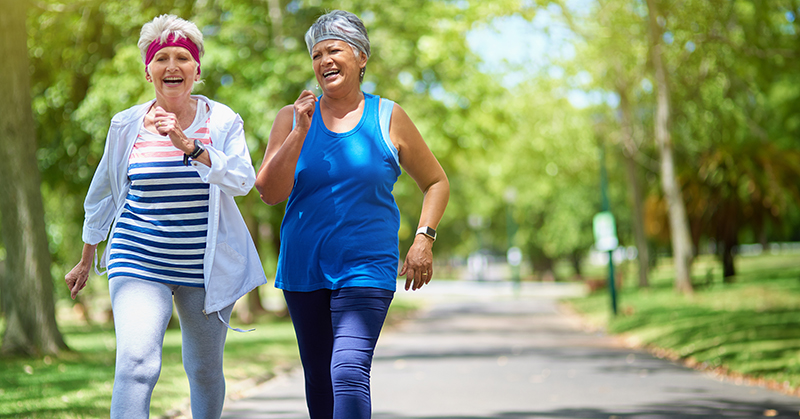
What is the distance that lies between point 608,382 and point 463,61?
979cm

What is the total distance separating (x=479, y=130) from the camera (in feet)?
59.7

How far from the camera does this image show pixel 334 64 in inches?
140

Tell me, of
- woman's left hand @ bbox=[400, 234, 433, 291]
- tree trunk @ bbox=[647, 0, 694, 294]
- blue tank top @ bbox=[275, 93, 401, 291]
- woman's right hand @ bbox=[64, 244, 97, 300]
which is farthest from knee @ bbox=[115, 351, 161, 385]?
tree trunk @ bbox=[647, 0, 694, 294]

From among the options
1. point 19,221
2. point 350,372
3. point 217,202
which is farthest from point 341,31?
point 19,221

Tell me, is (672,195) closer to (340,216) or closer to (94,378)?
(94,378)

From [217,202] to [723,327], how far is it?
39.6 feet

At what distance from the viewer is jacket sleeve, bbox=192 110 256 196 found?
3361mm

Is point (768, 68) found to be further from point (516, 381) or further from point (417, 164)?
point (417, 164)

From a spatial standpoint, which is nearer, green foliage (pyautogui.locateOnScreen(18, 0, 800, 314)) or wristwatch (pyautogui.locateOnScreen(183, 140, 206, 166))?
wristwatch (pyautogui.locateOnScreen(183, 140, 206, 166))

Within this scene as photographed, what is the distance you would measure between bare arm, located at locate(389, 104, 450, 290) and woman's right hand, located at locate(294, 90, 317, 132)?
0.34 m

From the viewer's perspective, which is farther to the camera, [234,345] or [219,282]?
[234,345]

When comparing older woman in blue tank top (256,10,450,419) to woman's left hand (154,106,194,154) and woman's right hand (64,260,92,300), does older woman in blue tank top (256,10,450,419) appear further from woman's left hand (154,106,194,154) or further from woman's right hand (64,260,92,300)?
woman's right hand (64,260,92,300)

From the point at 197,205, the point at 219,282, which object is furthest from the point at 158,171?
the point at 219,282

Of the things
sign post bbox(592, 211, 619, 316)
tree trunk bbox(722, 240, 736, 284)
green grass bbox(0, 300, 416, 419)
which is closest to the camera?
green grass bbox(0, 300, 416, 419)
